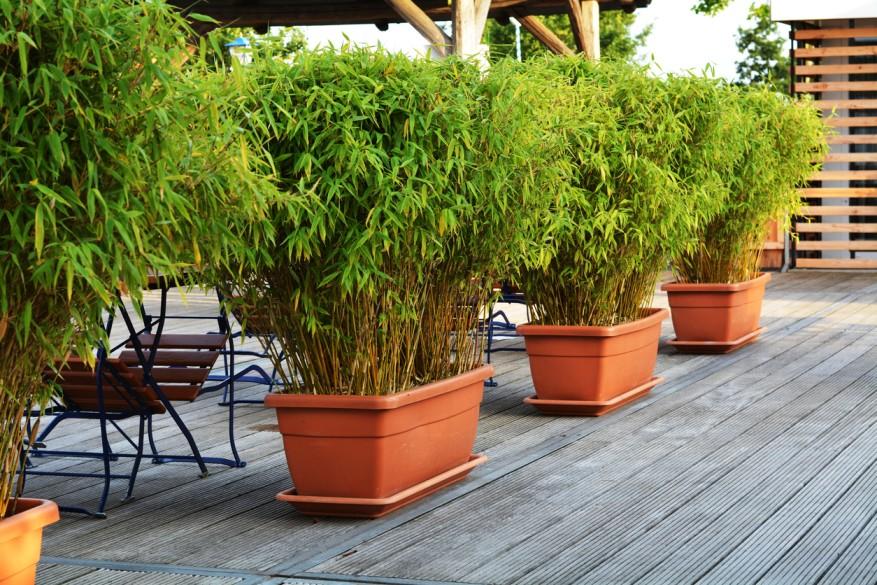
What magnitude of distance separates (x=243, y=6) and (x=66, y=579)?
30.5 feet

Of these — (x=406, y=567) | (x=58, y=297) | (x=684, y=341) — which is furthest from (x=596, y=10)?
(x=58, y=297)

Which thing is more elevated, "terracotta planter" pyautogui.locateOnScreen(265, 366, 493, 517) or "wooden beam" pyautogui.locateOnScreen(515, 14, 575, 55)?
"wooden beam" pyautogui.locateOnScreen(515, 14, 575, 55)

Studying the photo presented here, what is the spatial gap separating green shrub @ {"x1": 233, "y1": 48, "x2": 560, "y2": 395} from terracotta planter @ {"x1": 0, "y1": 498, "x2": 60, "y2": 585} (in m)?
1.10

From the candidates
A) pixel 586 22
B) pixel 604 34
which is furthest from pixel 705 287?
pixel 604 34

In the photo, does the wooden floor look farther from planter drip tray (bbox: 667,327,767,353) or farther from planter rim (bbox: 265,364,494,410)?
planter drip tray (bbox: 667,327,767,353)

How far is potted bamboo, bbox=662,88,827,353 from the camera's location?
796 centimetres

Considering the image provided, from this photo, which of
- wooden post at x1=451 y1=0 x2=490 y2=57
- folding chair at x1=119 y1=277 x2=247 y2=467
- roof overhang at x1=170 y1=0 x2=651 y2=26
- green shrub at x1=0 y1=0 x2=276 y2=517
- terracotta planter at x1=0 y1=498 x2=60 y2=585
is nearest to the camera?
green shrub at x1=0 y1=0 x2=276 y2=517

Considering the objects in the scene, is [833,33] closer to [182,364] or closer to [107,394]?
[182,364]

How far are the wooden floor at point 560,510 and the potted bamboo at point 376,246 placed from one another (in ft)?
0.74

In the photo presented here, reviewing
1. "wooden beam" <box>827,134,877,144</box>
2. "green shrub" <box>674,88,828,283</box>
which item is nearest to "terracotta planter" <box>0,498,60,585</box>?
"green shrub" <box>674,88,828,283</box>

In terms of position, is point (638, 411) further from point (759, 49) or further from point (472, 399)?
point (759, 49)

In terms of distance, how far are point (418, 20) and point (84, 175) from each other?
735 cm

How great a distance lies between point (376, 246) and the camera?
3.94 meters

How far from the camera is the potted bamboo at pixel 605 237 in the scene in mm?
5828
